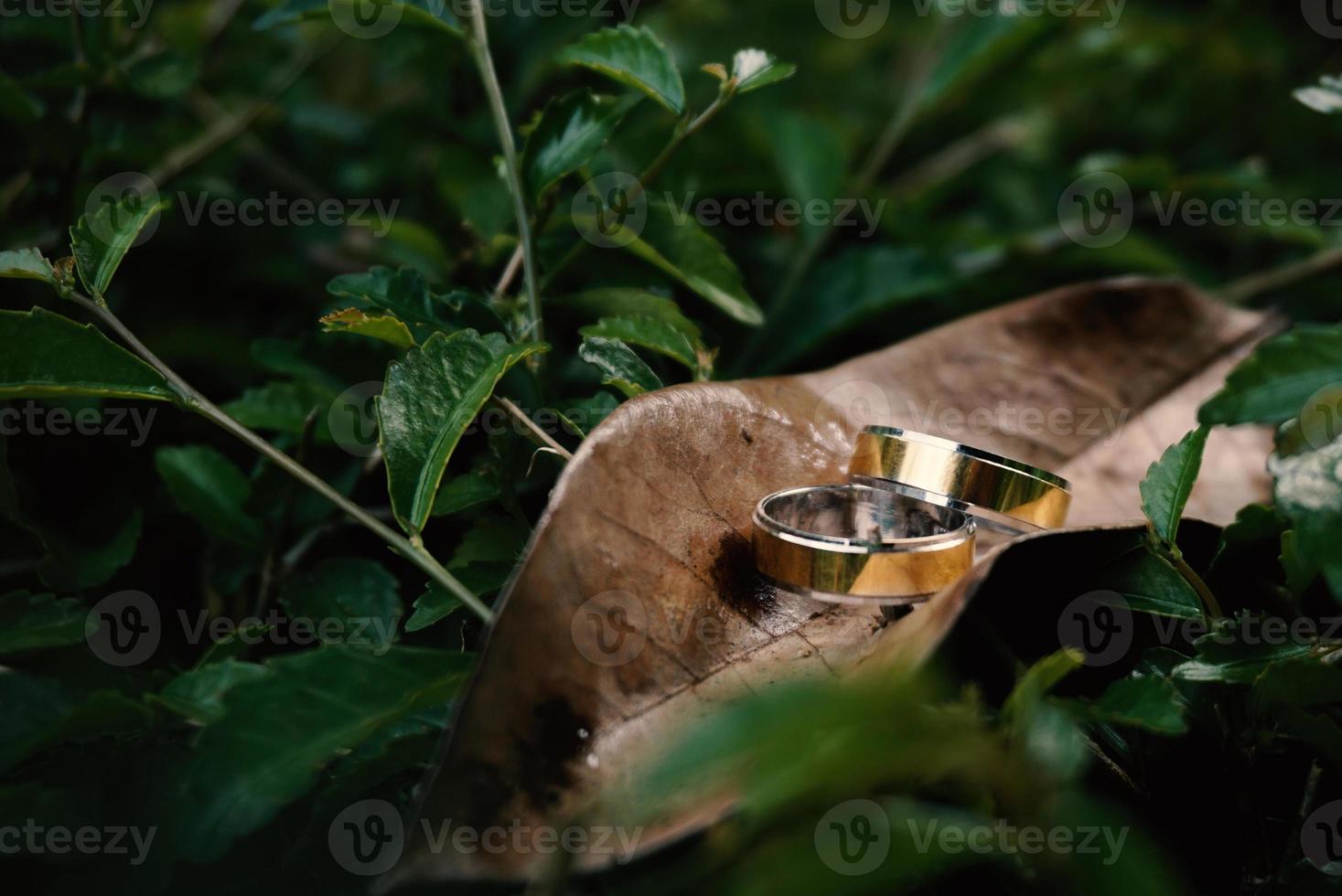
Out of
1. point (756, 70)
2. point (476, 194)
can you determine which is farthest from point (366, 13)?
point (756, 70)

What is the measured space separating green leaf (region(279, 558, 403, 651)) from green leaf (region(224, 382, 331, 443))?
186 mm

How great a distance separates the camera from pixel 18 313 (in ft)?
2.61

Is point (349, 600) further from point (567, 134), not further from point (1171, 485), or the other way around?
point (1171, 485)

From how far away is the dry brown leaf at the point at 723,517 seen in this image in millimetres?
662

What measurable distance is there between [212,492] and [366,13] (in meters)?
0.65

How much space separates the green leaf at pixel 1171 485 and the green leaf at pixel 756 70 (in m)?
0.58

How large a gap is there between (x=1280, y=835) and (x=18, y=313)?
1.19 meters

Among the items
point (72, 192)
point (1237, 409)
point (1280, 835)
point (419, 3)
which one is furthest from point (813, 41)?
point (1280, 835)

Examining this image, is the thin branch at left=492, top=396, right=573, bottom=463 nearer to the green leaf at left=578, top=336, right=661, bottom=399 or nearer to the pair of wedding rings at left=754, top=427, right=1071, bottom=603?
the green leaf at left=578, top=336, right=661, bottom=399

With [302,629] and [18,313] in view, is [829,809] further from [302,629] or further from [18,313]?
[18,313]

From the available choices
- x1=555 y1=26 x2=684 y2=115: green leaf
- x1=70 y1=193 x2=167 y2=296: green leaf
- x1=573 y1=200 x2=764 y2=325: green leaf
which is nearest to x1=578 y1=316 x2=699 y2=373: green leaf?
x1=573 y1=200 x2=764 y2=325: green leaf

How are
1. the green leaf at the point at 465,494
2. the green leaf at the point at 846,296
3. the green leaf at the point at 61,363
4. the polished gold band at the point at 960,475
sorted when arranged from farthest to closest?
the green leaf at the point at 846,296 < the polished gold band at the point at 960,475 < the green leaf at the point at 465,494 < the green leaf at the point at 61,363

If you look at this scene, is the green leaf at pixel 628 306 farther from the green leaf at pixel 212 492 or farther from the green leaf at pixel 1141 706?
the green leaf at pixel 1141 706

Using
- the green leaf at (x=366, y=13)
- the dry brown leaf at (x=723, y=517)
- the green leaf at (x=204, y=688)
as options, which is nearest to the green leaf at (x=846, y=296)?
the dry brown leaf at (x=723, y=517)
